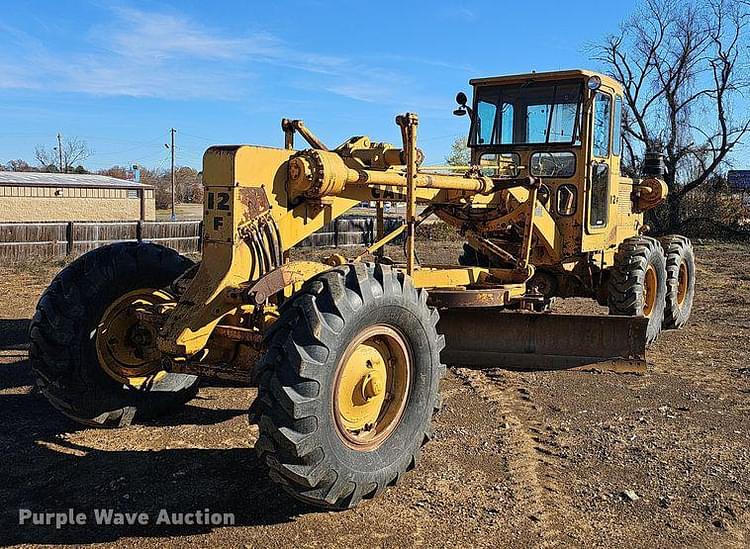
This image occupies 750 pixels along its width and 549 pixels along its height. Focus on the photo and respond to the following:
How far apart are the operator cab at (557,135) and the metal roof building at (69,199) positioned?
29.9 meters

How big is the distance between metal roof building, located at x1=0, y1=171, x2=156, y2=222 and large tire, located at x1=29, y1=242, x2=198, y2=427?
3065 cm

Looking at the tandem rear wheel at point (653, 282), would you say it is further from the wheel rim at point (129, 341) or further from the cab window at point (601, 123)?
the wheel rim at point (129, 341)

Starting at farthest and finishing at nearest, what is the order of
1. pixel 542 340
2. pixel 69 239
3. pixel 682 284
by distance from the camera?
pixel 69 239 < pixel 682 284 < pixel 542 340

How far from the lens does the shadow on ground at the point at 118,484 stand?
406 centimetres

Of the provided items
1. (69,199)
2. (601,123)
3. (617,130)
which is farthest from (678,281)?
(69,199)

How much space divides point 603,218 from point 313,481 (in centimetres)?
574

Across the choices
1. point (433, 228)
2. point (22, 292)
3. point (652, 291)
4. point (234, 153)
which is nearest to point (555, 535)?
point (234, 153)

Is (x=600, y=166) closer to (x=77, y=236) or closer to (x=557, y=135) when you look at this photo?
(x=557, y=135)

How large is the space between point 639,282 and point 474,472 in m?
4.17

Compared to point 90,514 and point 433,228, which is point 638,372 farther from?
point 433,228

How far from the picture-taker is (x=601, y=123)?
323 inches

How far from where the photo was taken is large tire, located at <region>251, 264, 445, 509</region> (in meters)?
3.86

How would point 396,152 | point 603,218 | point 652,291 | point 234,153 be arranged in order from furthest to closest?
point 652,291, point 603,218, point 396,152, point 234,153

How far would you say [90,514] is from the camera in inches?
166
